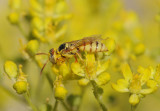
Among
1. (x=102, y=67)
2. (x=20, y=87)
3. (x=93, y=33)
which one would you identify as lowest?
(x=20, y=87)

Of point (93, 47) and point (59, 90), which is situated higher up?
point (93, 47)

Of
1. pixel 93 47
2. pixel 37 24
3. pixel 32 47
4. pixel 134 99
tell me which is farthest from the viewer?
pixel 37 24

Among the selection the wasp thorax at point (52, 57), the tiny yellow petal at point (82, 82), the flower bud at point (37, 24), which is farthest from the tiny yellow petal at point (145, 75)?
the flower bud at point (37, 24)

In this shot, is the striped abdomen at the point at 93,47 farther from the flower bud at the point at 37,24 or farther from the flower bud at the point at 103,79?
the flower bud at the point at 37,24

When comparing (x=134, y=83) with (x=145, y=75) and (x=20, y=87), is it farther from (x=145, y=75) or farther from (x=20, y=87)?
(x=20, y=87)

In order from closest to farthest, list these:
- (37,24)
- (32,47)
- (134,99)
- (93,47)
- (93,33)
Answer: (134,99)
(93,47)
(32,47)
(37,24)
(93,33)

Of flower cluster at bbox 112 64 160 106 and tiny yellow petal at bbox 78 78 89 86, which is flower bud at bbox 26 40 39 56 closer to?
tiny yellow petal at bbox 78 78 89 86

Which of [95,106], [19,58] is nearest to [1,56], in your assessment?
[19,58]

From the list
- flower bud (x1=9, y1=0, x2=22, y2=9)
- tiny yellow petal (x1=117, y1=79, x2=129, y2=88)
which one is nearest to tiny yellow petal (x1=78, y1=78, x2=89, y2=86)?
tiny yellow petal (x1=117, y1=79, x2=129, y2=88)

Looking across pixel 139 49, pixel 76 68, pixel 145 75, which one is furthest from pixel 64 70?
pixel 139 49
